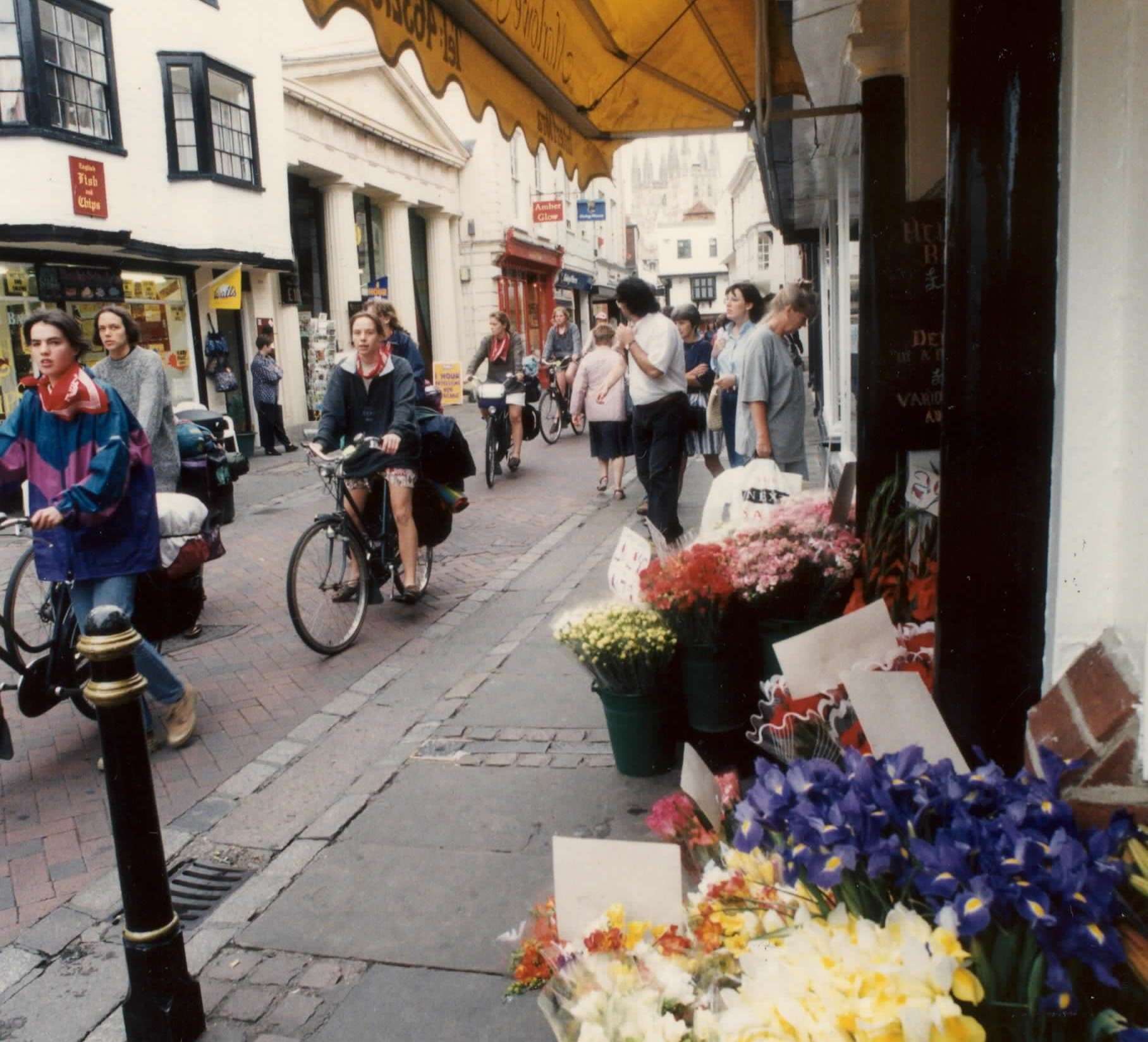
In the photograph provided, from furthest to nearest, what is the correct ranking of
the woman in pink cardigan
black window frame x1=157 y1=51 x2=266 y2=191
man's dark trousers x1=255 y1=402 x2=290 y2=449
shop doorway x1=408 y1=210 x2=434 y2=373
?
shop doorway x1=408 y1=210 x2=434 y2=373 < man's dark trousers x1=255 y1=402 x2=290 y2=449 < black window frame x1=157 y1=51 x2=266 y2=191 < the woman in pink cardigan

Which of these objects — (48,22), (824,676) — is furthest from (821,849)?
(48,22)

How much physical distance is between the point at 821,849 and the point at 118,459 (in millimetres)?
3539

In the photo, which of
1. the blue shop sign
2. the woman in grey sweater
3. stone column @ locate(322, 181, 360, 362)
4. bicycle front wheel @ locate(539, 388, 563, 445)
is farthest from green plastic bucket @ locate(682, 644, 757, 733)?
the blue shop sign

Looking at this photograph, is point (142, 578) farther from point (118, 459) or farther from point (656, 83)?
point (656, 83)

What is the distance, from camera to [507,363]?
1309 cm

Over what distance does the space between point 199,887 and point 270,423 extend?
1366 cm

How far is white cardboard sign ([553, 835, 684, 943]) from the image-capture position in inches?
77.4

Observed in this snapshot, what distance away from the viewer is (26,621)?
642cm

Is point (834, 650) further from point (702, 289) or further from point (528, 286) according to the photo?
point (702, 289)

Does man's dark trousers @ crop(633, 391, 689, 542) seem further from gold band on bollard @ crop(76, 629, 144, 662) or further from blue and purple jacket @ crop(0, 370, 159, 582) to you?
gold band on bollard @ crop(76, 629, 144, 662)

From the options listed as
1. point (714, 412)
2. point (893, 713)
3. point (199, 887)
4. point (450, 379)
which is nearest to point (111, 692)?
point (199, 887)

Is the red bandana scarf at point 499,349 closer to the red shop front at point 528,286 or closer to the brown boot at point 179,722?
the brown boot at point 179,722

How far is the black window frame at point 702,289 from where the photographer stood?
91562 millimetres

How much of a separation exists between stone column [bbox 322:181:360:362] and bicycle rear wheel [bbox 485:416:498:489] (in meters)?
10.7
